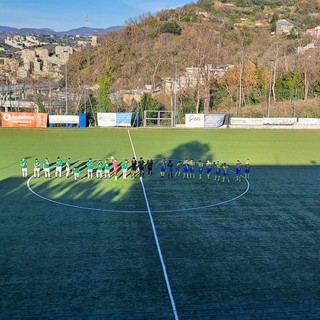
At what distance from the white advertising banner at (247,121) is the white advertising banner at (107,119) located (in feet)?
45.6

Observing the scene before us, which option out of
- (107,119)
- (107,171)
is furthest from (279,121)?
(107,171)

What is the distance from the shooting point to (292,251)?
575 inches

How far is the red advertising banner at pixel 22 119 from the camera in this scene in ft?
143

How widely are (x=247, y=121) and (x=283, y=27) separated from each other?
67.7 m

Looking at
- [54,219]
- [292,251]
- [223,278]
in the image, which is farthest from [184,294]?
[54,219]

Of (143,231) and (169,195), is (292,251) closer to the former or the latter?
(143,231)

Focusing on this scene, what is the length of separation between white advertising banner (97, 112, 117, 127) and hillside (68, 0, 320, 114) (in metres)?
7.65

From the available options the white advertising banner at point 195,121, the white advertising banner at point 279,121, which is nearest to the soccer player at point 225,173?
the white advertising banner at point 195,121

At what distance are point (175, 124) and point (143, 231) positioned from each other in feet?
108

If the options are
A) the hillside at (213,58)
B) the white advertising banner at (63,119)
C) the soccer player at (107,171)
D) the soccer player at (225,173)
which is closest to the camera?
the soccer player at (107,171)

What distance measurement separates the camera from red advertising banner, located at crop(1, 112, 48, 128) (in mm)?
43469

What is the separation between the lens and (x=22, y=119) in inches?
1719

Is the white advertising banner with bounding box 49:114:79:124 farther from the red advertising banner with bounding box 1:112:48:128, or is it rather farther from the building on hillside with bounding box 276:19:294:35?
the building on hillside with bounding box 276:19:294:35

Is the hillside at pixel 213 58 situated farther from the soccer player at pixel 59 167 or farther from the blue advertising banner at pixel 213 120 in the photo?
the soccer player at pixel 59 167
